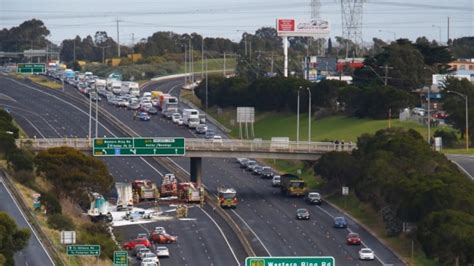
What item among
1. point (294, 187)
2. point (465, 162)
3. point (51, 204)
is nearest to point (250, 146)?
point (294, 187)

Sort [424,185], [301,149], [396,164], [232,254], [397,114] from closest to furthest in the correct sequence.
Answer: [232,254] → [424,185] → [396,164] → [301,149] → [397,114]

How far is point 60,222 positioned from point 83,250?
18.5 metres

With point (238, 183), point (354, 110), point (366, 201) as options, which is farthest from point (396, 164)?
point (354, 110)

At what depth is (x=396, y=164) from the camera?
393 ft

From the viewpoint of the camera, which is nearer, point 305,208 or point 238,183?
point 305,208

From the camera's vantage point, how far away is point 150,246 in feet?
337

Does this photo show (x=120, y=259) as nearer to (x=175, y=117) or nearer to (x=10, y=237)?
(x=10, y=237)

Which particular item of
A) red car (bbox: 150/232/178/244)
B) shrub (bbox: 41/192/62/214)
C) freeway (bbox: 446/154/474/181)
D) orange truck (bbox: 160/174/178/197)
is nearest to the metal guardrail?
orange truck (bbox: 160/174/178/197)

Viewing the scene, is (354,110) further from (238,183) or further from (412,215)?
(412,215)

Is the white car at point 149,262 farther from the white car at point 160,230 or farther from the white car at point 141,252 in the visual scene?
the white car at point 160,230

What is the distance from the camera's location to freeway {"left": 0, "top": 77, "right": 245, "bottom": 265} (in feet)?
328

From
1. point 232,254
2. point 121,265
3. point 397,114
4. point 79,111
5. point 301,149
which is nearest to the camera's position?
point 121,265

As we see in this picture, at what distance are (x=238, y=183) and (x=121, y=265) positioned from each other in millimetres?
53412

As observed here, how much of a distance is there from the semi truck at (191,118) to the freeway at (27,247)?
6195 cm
